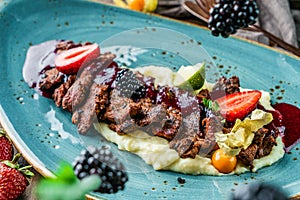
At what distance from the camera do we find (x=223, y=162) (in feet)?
14.1

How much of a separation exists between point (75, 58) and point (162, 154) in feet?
4.55

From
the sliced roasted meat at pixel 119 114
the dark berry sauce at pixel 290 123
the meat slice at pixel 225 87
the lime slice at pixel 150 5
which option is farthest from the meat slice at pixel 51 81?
the dark berry sauce at pixel 290 123

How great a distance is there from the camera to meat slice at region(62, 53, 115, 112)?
15.9 ft

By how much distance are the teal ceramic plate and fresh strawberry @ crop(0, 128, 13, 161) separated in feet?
0.24

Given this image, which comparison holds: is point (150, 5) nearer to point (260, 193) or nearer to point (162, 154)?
point (162, 154)

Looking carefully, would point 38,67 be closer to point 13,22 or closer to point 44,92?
point 44,92

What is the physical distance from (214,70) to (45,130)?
1.82 meters

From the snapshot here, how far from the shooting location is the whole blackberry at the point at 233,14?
4.15 metres

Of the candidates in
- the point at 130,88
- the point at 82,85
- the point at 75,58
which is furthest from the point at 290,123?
the point at 75,58

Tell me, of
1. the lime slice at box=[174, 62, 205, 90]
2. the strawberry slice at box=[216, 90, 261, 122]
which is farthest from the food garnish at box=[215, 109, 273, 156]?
the lime slice at box=[174, 62, 205, 90]

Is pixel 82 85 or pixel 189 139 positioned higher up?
pixel 82 85

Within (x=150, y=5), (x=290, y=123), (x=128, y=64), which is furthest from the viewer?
(x=150, y=5)

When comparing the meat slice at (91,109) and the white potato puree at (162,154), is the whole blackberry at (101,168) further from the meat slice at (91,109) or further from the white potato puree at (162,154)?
the meat slice at (91,109)

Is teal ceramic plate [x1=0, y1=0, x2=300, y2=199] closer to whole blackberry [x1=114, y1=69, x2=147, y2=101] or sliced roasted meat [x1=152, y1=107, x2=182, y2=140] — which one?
sliced roasted meat [x1=152, y1=107, x2=182, y2=140]
